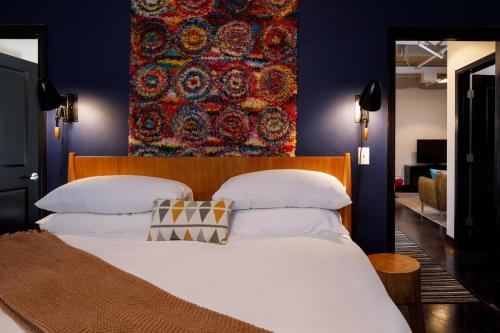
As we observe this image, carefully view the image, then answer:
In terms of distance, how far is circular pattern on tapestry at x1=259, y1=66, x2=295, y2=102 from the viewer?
2600 millimetres

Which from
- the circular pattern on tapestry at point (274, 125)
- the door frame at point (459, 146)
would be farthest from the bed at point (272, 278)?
the door frame at point (459, 146)

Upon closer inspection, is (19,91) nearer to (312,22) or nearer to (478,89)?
(312,22)

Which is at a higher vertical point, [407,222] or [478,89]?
[478,89]

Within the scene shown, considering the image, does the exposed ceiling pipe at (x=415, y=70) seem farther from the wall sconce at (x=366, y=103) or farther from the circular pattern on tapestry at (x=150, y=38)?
the circular pattern on tapestry at (x=150, y=38)

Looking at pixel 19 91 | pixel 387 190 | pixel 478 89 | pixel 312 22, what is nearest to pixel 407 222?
pixel 478 89

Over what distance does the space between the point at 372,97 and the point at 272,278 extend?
1473 millimetres

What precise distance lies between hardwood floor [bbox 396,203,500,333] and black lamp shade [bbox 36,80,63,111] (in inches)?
112

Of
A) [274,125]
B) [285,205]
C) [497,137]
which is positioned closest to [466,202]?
[497,137]

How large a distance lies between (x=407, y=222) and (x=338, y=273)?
4.47 metres

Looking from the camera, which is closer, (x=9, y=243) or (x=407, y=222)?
(x=9, y=243)

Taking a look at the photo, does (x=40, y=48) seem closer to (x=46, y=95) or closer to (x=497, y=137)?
(x=46, y=95)

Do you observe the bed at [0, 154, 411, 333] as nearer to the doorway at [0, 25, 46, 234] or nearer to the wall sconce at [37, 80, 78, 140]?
the wall sconce at [37, 80, 78, 140]

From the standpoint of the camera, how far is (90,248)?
1729mm

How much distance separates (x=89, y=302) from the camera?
3.50ft
